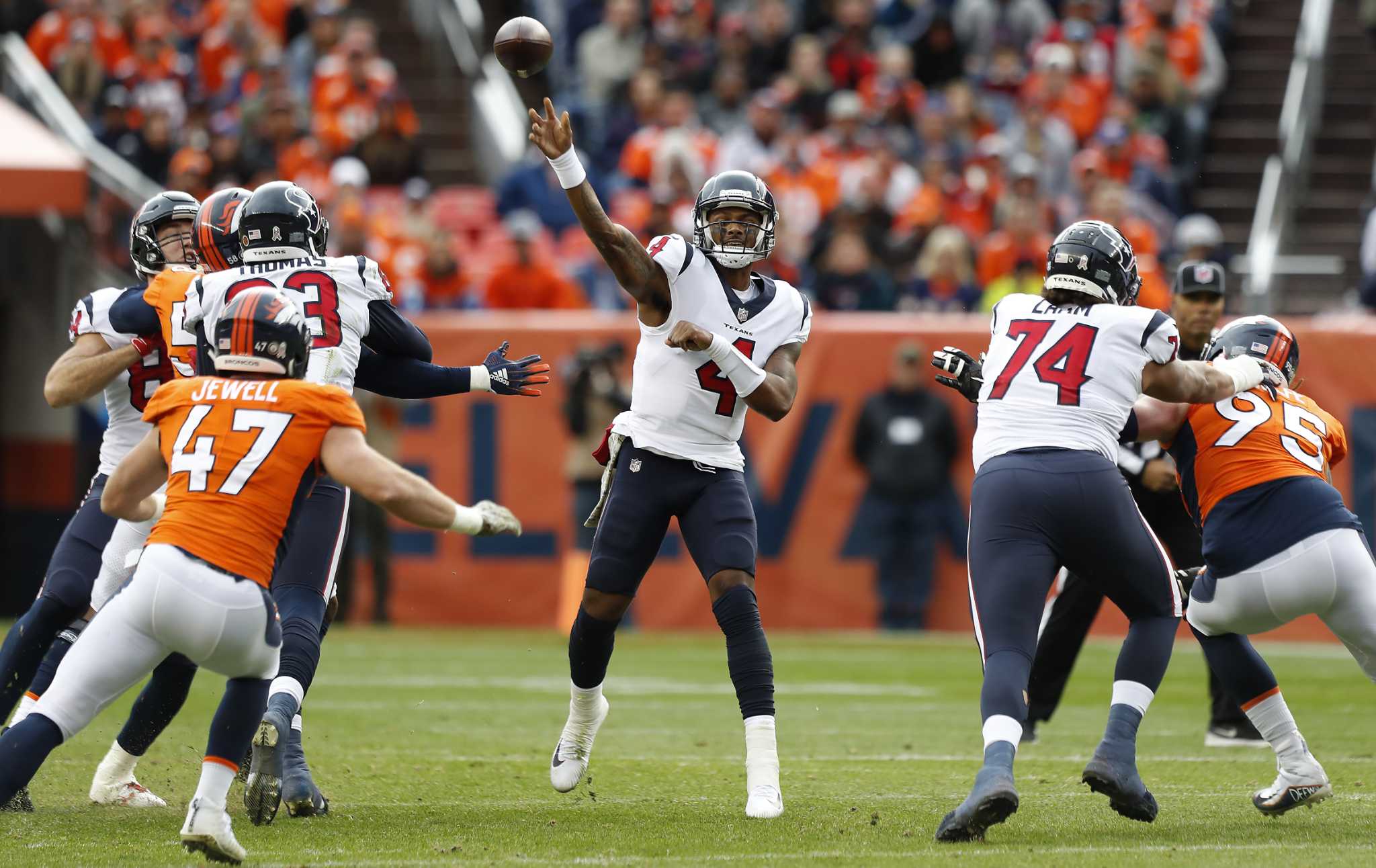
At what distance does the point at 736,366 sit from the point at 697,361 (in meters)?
0.31

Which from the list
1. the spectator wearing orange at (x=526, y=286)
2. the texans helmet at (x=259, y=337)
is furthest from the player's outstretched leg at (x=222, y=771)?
the spectator wearing orange at (x=526, y=286)

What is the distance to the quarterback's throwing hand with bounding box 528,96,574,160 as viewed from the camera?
602 centimetres

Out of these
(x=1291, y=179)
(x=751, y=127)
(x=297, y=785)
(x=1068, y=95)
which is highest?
(x=297, y=785)

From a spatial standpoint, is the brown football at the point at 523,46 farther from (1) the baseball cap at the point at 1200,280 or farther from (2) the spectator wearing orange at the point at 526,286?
(2) the spectator wearing orange at the point at 526,286

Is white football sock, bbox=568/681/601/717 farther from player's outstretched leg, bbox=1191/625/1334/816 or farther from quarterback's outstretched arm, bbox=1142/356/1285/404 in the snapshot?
quarterback's outstretched arm, bbox=1142/356/1285/404

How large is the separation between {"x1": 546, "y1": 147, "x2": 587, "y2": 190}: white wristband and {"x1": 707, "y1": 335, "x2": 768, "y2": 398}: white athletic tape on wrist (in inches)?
26.0

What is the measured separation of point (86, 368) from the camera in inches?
248

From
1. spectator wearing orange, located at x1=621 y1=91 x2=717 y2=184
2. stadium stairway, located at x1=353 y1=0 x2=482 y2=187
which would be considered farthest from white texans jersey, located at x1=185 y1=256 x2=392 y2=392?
stadium stairway, located at x1=353 y1=0 x2=482 y2=187

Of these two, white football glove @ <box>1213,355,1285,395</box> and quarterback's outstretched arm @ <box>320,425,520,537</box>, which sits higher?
quarterback's outstretched arm @ <box>320,425,520,537</box>

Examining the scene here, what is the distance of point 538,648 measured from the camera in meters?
12.6

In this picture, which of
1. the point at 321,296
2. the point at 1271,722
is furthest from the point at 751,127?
the point at 1271,722

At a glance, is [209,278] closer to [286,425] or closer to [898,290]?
[286,425]

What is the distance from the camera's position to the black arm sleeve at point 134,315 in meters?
6.27

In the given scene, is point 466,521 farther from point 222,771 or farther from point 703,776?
point 703,776
